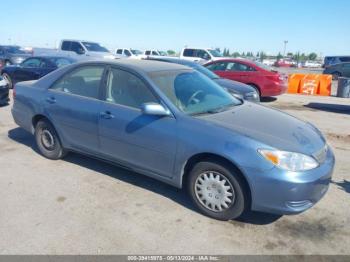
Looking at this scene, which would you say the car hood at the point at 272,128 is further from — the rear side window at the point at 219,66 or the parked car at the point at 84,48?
the parked car at the point at 84,48

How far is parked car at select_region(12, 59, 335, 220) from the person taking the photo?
326 centimetres

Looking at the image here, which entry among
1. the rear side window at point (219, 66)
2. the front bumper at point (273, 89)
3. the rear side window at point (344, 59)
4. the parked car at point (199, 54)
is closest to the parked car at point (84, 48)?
the parked car at point (199, 54)

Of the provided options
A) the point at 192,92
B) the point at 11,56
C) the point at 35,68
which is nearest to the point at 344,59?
the point at 11,56

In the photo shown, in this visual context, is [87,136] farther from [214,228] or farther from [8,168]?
[214,228]

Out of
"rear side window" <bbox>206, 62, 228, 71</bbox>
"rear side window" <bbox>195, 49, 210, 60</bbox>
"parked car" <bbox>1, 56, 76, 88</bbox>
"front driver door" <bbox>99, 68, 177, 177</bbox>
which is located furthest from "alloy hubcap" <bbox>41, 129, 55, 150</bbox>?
"rear side window" <bbox>195, 49, 210, 60</bbox>

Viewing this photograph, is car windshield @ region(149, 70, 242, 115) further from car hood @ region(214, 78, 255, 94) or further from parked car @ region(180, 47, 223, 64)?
parked car @ region(180, 47, 223, 64)

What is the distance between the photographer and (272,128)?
3.67 m

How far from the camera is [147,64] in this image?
455cm

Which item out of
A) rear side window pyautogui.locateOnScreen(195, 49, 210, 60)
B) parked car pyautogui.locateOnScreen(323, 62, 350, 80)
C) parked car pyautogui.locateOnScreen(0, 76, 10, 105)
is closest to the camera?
parked car pyautogui.locateOnScreen(0, 76, 10, 105)

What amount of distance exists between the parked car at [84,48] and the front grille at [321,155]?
51.3 feet

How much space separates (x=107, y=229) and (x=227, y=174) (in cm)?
132

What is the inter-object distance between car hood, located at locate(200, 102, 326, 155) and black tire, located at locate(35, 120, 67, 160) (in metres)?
2.45

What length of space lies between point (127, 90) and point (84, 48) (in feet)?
50.3

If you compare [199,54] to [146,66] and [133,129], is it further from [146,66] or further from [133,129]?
[133,129]
